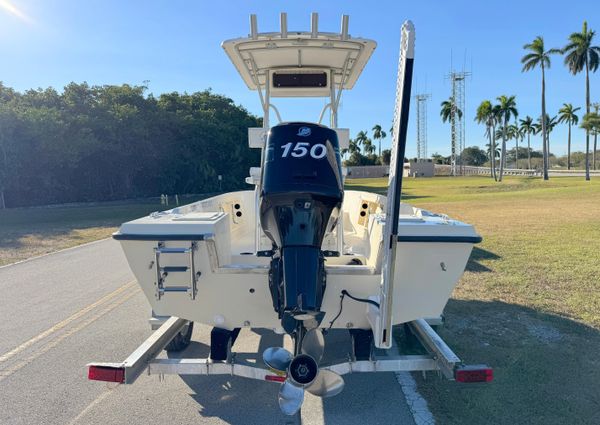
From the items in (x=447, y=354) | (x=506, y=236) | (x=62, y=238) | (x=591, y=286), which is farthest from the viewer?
(x=62, y=238)

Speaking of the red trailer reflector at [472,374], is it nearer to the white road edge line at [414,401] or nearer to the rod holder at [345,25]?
the white road edge line at [414,401]

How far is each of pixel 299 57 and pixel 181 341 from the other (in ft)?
10.7

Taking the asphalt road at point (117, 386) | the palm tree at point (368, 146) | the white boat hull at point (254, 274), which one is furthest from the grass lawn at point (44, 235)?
the palm tree at point (368, 146)

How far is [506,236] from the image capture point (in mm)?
10883

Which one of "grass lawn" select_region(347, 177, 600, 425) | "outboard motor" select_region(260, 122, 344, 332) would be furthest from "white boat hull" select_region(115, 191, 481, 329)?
"grass lawn" select_region(347, 177, 600, 425)

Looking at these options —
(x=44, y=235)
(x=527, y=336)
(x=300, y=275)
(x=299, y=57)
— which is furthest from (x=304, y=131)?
(x=44, y=235)

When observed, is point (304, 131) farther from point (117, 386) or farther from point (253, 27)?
point (117, 386)

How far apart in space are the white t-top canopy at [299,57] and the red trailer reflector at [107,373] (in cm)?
295

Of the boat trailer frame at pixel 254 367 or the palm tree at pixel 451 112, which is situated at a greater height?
the palm tree at pixel 451 112

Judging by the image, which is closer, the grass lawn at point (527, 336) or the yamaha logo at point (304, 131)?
the yamaha logo at point (304, 131)

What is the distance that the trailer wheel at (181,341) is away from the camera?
4258 millimetres

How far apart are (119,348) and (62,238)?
10221mm

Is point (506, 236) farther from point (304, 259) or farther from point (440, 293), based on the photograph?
point (304, 259)

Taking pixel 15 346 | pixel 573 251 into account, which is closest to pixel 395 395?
pixel 15 346
